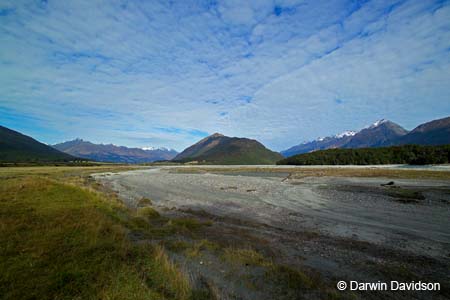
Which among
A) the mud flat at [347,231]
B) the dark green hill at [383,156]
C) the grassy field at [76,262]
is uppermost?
the dark green hill at [383,156]

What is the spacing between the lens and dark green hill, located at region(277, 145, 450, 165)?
3157 inches

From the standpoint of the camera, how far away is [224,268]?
8.02m

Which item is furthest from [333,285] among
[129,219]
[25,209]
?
[25,209]

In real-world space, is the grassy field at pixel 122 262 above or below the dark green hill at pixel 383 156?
below

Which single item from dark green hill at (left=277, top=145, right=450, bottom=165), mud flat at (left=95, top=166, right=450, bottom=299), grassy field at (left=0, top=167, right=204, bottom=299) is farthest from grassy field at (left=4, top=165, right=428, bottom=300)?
dark green hill at (left=277, top=145, right=450, bottom=165)

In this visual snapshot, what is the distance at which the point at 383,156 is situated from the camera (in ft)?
338

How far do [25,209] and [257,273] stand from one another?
570 inches

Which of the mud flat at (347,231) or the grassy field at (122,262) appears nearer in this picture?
the grassy field at (122,262)

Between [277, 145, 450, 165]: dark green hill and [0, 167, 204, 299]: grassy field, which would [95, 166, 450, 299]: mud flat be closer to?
[0, 167, 204, 299]: grassy field

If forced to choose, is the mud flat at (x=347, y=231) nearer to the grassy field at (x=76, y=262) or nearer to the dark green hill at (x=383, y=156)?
the grassy field at (x=76, y=262)

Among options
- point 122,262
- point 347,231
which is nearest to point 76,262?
point 122,262

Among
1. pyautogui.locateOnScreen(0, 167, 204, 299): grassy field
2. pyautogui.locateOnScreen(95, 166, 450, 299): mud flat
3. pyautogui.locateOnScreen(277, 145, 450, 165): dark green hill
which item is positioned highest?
pyautogui.locateOnScreen(277, 145, 450, 165): dark green hill

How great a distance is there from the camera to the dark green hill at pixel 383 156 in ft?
263

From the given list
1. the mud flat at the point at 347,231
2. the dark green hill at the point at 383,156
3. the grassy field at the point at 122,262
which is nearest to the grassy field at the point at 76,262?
the grassy field at the point at 122,262
